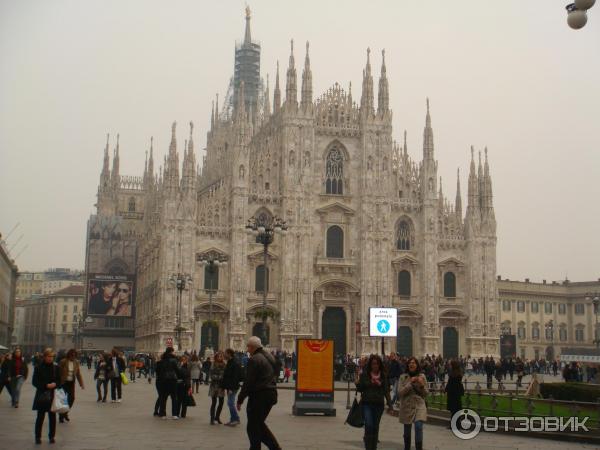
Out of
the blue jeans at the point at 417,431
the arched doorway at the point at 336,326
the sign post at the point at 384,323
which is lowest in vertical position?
the blue jeans at the point at 417,431

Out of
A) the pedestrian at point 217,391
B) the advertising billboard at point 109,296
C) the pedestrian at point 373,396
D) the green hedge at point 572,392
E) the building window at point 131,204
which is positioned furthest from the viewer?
the building window at point 131,204

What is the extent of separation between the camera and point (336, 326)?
2336 inches

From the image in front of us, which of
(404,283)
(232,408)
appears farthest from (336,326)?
(232,408)

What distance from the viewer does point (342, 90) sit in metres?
60.7

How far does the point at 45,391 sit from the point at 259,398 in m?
4.60

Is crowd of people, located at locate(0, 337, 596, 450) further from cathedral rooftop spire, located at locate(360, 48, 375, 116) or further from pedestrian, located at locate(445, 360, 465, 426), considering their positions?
cathedral rooftop spire, located at locate(360, 48, 375, 116)

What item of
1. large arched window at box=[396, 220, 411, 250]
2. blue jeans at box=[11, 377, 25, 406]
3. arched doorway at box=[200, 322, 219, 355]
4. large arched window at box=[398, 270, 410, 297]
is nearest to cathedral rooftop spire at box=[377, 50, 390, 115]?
large arched window at box=[396, 220, 411, 250]

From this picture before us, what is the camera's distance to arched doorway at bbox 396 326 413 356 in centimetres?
5950

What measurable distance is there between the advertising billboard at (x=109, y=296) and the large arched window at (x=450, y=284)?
26.2 m

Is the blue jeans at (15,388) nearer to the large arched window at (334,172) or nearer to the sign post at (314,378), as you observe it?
the sign post at (314,378)

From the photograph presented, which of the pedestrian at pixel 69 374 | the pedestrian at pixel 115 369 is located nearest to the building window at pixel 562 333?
the pedestrian at pixel 115 369

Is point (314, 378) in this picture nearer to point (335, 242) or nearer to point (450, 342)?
point (335, 242)

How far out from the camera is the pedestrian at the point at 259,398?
12.0 metres

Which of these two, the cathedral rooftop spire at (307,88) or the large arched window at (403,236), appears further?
the large arched window at (403,236)
